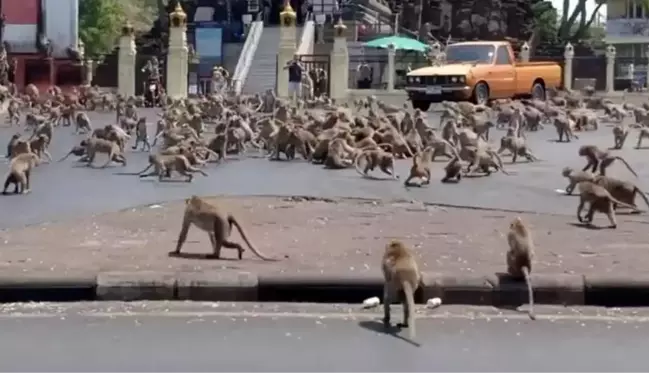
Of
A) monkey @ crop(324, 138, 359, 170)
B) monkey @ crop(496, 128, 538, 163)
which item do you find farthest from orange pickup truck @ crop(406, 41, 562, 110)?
monkey @ crop(324, 138, 359, 170)

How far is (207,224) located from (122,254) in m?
1.16

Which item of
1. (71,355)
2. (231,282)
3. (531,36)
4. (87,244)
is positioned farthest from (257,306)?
(531,36)

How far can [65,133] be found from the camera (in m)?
29.1

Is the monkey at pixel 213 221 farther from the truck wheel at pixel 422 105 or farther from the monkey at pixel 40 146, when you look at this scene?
the truck wheel at pixel 422 105

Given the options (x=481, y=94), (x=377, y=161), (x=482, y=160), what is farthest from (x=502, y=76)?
(x=377, y=161)

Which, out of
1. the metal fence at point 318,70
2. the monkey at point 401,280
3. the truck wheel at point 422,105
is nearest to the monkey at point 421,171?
the monkey at point 401,280

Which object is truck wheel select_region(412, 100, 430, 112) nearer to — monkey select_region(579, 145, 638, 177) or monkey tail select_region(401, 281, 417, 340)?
monkey select_region(579, 145, 638, 177)

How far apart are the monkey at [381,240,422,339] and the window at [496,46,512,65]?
2832 centimetres

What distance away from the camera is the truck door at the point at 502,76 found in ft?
117

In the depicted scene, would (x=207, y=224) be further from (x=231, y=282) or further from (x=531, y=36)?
(x=531, y=36)

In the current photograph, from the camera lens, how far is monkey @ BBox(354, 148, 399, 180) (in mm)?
18266

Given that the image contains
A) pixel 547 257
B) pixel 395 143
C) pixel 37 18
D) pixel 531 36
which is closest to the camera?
pixel 547 257

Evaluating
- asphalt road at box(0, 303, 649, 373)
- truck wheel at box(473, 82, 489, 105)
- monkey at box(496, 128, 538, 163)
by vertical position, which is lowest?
asphalt road at box(0, 303, 649, 373)

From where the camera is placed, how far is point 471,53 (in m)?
36.6
